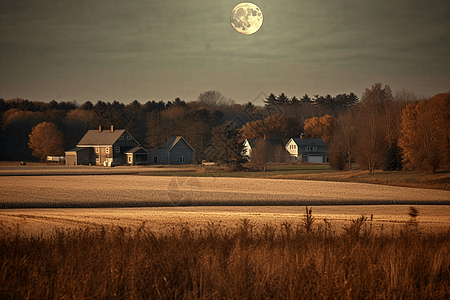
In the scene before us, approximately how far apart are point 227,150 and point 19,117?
7368cm

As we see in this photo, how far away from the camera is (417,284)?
6152mm

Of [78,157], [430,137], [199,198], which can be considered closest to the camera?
[199,198]

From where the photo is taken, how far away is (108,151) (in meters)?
85.8

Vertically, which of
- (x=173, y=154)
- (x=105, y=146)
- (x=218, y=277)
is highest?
(x=105, y=146)

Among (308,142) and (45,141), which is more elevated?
(45,141)

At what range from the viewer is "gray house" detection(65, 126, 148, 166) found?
3342 inches

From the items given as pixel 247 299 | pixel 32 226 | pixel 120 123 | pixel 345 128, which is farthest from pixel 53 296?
pixel 120 123

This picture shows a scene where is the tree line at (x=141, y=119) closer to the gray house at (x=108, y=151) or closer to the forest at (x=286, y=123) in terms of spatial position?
the forest at (x=286, y=123)

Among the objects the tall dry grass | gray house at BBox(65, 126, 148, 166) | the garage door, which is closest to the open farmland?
the tall dry grass

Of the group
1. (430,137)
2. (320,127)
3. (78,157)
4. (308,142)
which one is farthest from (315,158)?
(78,157)

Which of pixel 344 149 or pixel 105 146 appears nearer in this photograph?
pixel 344 149

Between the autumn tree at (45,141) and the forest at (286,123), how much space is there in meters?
6.60

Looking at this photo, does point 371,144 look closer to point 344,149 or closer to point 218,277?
point 344,149

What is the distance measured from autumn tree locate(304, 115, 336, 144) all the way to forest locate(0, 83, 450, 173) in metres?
0.28
